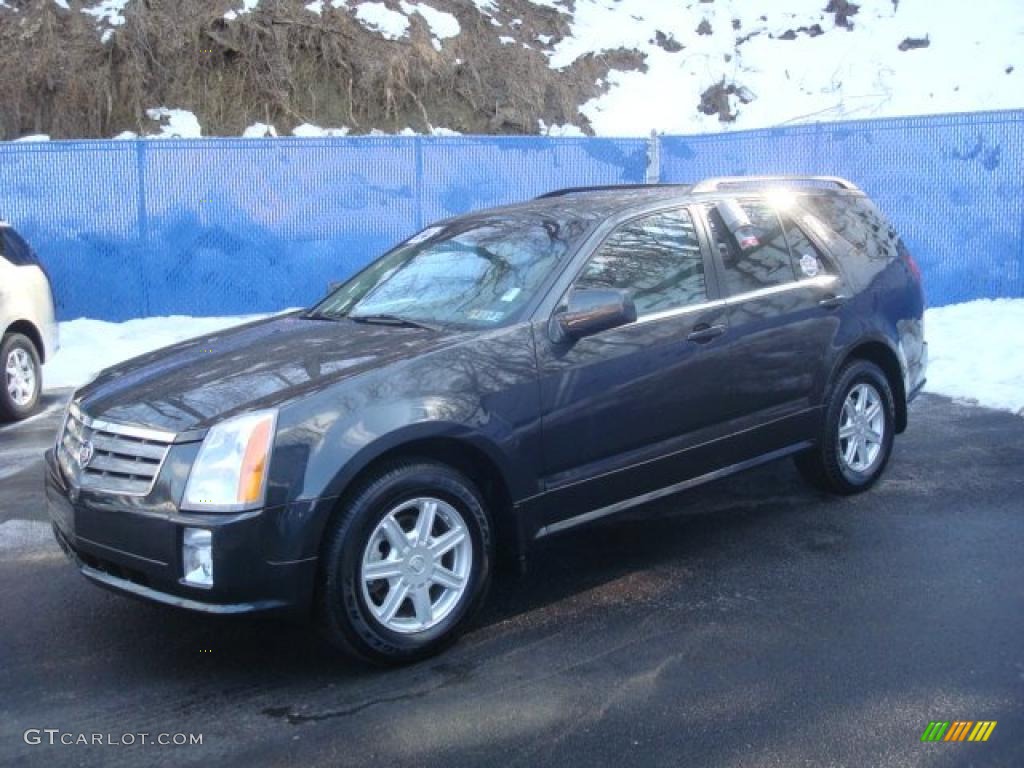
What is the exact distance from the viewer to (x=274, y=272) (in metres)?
12.7

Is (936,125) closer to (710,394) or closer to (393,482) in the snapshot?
(710,394)

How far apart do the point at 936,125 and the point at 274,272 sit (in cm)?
738

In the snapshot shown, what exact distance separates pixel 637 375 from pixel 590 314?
425 millimetres

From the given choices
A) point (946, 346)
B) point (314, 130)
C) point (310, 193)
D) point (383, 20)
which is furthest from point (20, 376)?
point (383, 20)

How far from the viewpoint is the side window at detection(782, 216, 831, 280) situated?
18.9 ft

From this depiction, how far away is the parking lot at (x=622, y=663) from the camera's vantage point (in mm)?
3523

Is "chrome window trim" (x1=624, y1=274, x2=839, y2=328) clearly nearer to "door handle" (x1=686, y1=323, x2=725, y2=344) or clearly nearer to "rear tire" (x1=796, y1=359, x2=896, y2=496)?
"door handle" (x1=686, y1=323, x2=725, y2=344)

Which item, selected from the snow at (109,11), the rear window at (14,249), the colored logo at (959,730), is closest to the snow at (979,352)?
the colored logo at (959,730)

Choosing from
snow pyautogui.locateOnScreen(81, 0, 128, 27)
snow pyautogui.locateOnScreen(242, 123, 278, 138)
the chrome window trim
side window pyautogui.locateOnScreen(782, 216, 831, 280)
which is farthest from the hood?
snow pyautogui.locateOnScreen(81, 0, 128, 27)

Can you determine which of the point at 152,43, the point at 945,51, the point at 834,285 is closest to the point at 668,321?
the point at 834,285

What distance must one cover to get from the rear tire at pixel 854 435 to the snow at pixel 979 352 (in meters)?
2.25

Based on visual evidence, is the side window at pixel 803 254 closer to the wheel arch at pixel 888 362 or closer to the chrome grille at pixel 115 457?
→ the wheel arch at pixel 888 362

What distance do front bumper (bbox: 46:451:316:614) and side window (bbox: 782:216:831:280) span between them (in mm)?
3163

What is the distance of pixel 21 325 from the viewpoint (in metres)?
8.91
